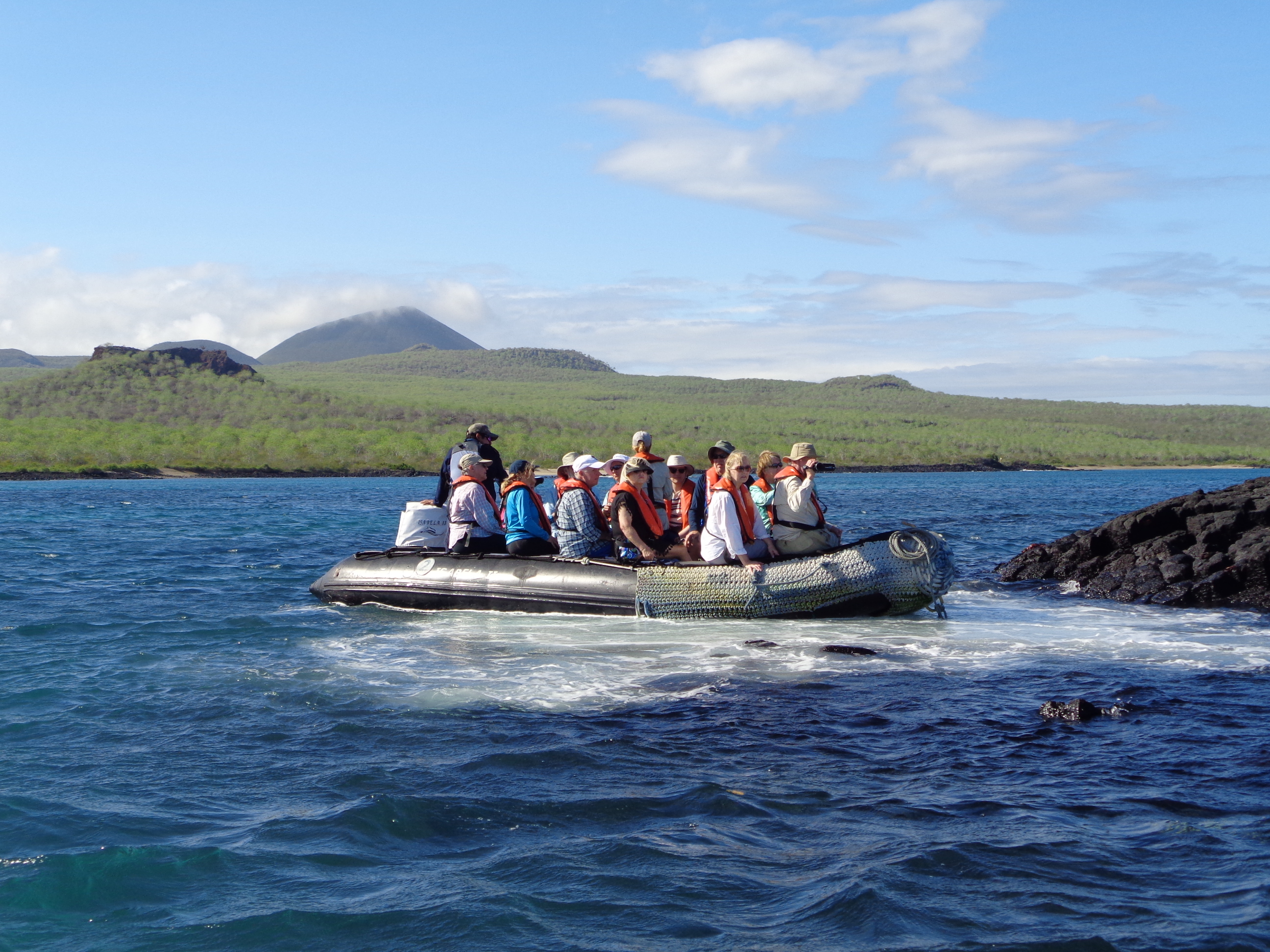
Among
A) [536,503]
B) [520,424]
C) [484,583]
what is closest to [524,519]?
[536,503]

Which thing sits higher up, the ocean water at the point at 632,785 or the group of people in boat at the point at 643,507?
the group of people in boat at the point at 643,507

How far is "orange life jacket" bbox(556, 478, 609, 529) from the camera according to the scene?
12.3 meters

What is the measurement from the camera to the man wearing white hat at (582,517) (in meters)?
12.2

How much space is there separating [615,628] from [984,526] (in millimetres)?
18859

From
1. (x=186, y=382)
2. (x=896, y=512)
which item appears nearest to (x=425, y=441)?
(x=186, y=382)

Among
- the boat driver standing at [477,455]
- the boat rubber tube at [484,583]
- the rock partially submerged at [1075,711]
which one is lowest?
the rock partially submerged at [1075,711]

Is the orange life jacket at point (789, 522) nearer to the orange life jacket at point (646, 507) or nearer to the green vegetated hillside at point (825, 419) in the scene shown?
the orange life jacket at point (646, 507)

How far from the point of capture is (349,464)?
69.9 meters

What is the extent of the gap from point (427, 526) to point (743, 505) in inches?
169

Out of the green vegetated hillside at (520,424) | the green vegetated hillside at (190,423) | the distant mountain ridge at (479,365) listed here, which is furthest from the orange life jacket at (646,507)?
the distant mountain ridge at (479,365)

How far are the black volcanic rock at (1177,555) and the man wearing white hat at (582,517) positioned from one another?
22.6 ft

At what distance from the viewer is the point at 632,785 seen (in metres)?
6.48

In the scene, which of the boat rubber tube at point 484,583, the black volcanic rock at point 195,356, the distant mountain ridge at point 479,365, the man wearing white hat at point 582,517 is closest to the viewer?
the boat rubber tube at point 484,583

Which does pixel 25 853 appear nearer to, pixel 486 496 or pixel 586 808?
pixel 586 808
